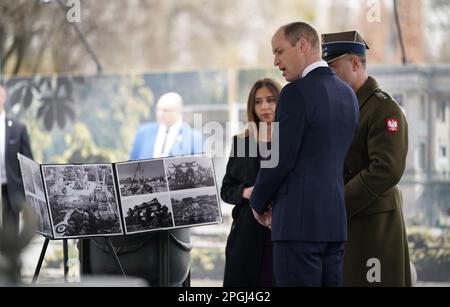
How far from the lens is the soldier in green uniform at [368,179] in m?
4.76

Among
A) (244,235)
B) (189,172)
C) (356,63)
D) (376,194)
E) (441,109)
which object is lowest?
(244,235)

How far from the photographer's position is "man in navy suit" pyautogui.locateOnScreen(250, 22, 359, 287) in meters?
4.20

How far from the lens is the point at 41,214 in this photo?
503 centimetres

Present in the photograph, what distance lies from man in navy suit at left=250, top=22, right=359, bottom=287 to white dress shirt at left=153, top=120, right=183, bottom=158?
359 centimetres

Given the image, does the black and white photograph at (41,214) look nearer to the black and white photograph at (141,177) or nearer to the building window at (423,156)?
the black and white photograph at (141,177)

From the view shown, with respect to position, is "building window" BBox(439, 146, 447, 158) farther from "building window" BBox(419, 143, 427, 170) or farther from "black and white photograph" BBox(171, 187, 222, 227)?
"black and white photograph" BBox(171, 187, 222, 227)

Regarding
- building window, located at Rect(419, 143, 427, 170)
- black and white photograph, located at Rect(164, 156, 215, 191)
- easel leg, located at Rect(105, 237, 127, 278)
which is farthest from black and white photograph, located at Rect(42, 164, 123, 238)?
building window, located at Rect(419, 143, 427, 170)

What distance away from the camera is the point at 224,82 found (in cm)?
853

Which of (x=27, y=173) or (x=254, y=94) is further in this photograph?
(x=254, y=94)

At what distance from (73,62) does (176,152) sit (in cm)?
885

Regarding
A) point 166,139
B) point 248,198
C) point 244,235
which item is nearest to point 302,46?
point 248,198

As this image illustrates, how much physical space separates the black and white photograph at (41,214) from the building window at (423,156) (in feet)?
12.9

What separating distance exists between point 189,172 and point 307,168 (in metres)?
1.08

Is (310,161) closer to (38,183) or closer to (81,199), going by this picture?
(81,199)
